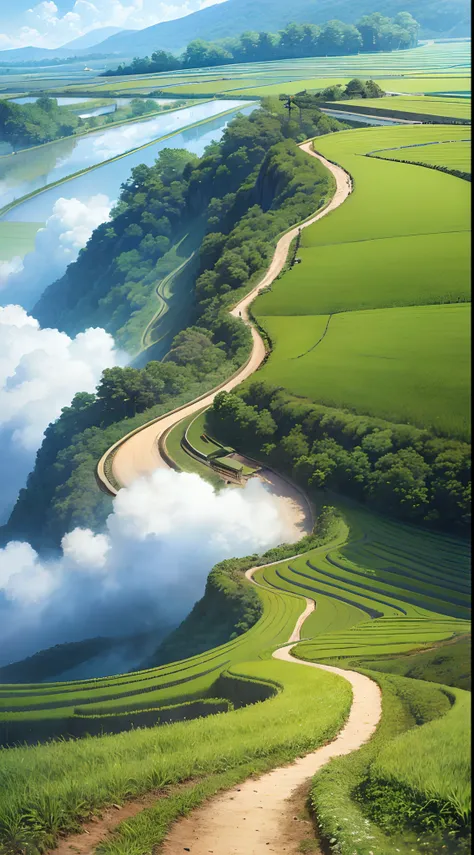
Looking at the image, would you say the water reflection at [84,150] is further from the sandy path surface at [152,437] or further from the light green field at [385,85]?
the sandy path surface at [152,437]

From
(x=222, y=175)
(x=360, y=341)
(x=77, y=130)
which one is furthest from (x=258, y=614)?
(x=77, y=130)

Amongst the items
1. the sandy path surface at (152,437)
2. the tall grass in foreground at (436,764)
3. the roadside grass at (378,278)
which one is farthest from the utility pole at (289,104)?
the tall grass in foreground at (436,764)

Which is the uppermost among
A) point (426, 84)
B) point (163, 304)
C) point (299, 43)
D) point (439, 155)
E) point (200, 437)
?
point (299, 43)

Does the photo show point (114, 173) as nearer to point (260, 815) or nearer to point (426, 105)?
point (426, 105)

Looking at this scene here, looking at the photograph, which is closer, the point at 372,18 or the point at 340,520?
the point at 340,520

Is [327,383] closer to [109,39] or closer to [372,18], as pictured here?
[372,18]

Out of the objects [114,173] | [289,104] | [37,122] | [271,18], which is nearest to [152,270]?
[114,173]
